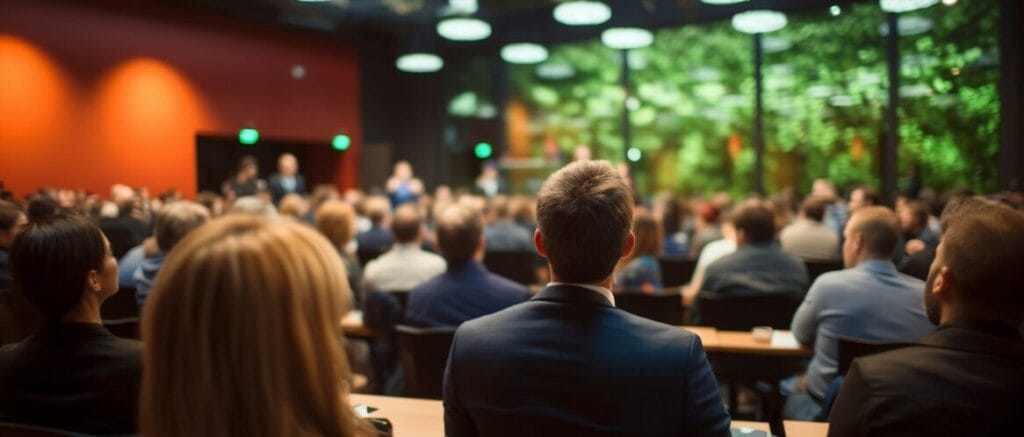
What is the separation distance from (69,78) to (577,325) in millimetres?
8902

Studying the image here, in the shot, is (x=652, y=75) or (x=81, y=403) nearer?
(x=81, y=403)

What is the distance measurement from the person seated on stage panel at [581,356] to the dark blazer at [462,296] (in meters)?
1.89

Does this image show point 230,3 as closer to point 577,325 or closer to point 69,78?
point 69,78

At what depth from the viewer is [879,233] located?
3.38 m

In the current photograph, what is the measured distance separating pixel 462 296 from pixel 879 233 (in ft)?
6.11

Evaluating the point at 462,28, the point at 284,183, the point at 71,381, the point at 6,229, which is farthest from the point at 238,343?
the point at 284,183

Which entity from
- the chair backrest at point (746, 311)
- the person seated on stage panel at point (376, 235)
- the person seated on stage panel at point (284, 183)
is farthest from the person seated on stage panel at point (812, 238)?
the person seated on stage panel at point (284, 183)

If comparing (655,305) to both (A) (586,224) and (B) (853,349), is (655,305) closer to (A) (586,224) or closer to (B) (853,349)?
(B) (853,349)

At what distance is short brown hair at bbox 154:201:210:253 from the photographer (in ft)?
12.6

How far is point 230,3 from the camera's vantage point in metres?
10.3

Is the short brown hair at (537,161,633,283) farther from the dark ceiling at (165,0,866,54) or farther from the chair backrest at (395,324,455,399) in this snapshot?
the dark ceiling at (165,0,866,54)

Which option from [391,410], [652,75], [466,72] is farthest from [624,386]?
[466,72]

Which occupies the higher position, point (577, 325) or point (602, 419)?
point (577, 325)

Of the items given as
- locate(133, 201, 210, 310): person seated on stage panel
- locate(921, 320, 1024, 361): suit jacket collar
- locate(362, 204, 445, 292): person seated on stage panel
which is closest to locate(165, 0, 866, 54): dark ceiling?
locate(362, 204, 445, 292): person seated on stage panel
